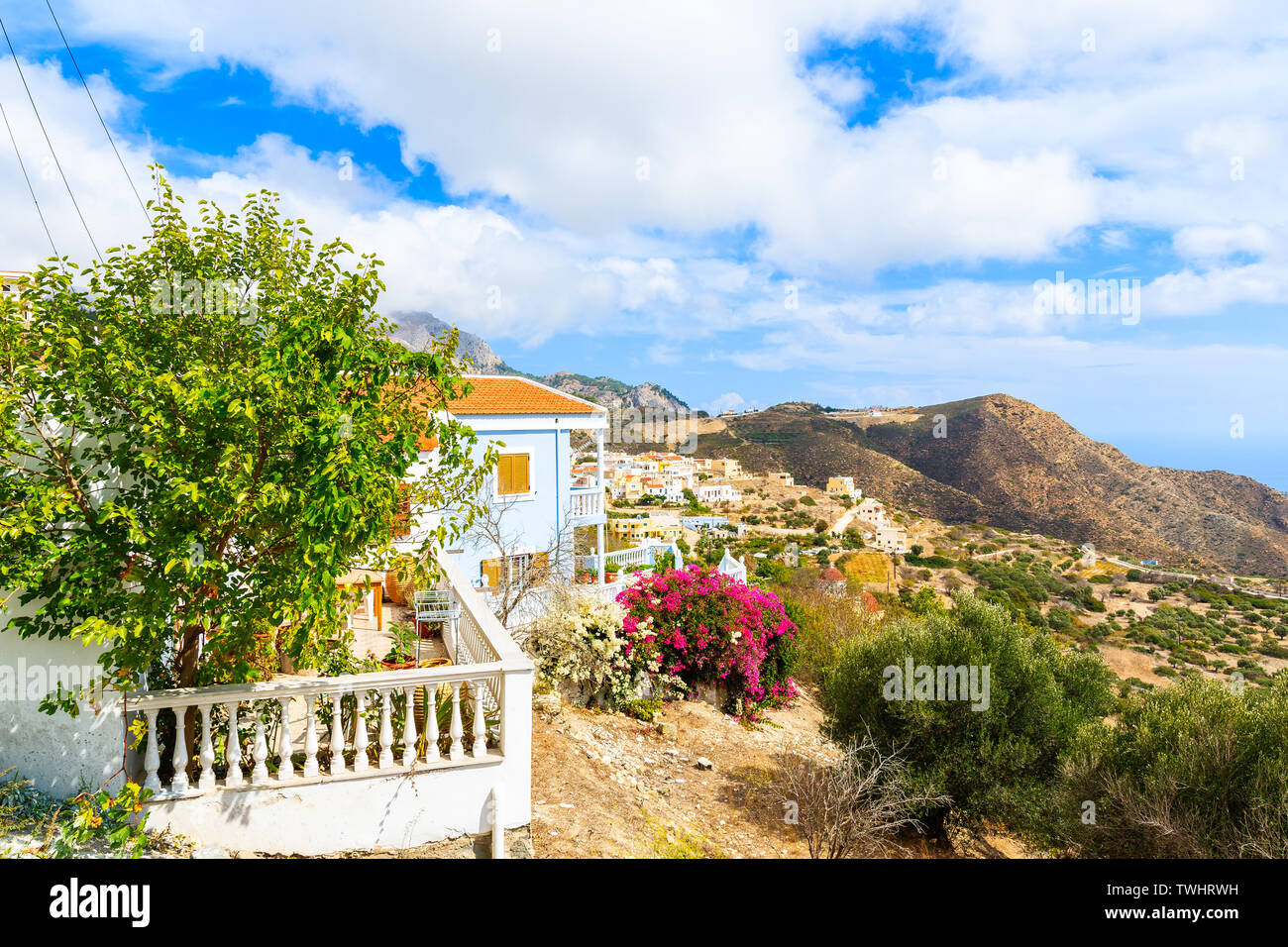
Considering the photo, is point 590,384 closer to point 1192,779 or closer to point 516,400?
point 516,400

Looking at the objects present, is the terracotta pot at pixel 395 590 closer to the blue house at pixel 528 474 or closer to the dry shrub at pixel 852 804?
the blue house at pixel 528 474

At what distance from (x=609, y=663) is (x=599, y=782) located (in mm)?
3499

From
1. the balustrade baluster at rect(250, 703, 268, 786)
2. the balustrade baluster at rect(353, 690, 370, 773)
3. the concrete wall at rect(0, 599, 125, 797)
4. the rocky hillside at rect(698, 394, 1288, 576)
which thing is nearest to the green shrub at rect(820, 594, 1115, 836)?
the balustrade baluster at rect(353, 690, 370, 773)

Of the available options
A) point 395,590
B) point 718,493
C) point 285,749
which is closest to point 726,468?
point 718,493

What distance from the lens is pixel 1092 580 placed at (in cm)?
4388

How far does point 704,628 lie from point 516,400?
30.6 ft

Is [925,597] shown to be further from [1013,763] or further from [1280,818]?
[1280,818]

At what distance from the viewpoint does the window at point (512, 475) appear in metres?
17.5

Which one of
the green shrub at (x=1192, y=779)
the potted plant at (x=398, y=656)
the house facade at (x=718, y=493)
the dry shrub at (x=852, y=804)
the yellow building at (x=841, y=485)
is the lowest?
the dry shrub at (x=852, y=804)

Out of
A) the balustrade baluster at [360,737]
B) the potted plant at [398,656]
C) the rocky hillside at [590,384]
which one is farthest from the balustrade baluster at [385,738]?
the rocky hillside at [590,384]

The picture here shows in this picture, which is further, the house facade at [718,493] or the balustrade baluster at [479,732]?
the house facade at [718,493]

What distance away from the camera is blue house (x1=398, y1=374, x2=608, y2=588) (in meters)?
16.9

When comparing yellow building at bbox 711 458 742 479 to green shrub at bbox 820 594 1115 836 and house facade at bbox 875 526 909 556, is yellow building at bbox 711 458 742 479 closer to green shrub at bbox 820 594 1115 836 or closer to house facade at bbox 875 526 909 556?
house facade at bbox 875 526 909 556

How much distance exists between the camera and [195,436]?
12.0 feet
